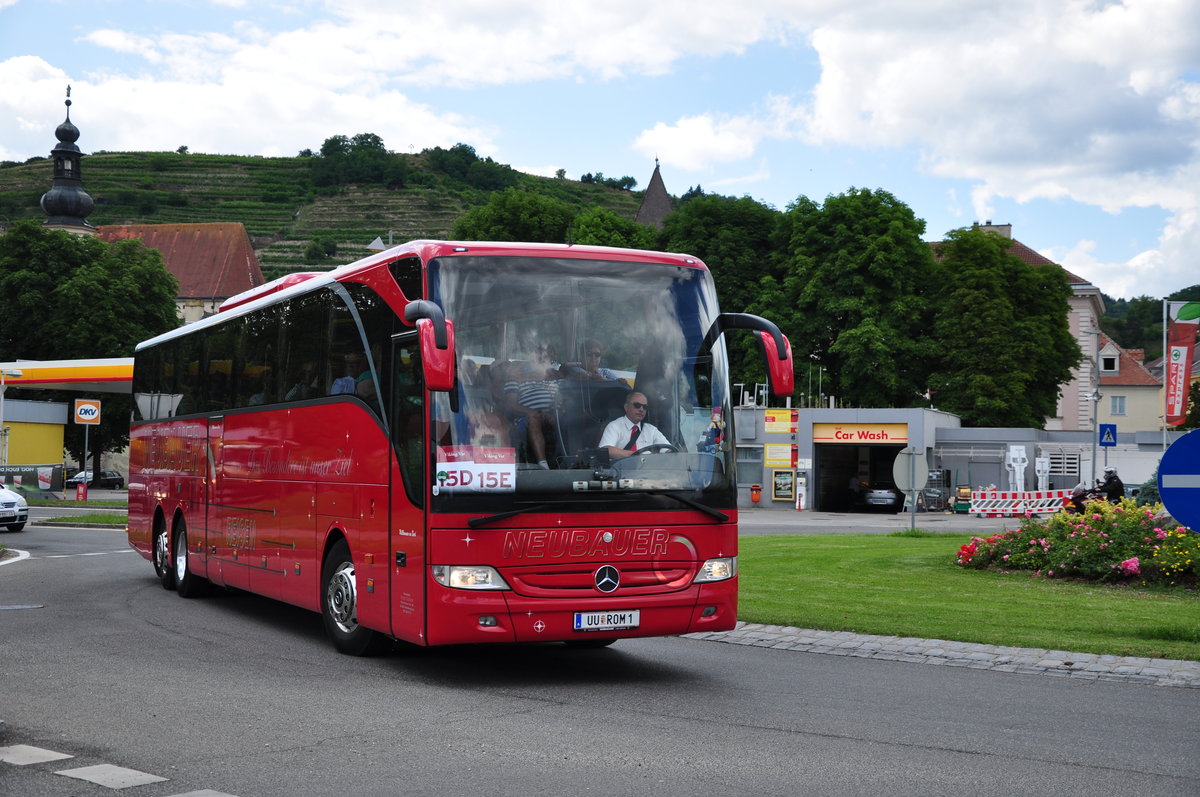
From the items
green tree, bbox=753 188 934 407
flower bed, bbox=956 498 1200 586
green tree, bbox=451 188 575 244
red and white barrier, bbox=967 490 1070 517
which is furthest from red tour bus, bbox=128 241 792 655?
green tree, bbox=451 188 575 244

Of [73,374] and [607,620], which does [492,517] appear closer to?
[607,620]

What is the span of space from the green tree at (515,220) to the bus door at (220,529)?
163 ft

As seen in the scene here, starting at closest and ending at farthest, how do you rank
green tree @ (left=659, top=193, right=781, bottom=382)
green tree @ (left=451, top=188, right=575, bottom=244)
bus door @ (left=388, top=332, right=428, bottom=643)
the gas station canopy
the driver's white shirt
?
bus door @ (left=388, top=332, right=428, bottom=643) < the driver's white shirt < the gas station canopy < green tree @ (left=659, top=193, right=781, bottom=382) < green tree @ (left=451, top=188, right=575, bottom=244)

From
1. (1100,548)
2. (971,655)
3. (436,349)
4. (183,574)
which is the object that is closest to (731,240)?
(1100,548)

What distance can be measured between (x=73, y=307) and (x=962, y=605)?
59690mm

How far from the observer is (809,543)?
26.8 metres

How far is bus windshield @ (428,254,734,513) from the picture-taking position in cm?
958

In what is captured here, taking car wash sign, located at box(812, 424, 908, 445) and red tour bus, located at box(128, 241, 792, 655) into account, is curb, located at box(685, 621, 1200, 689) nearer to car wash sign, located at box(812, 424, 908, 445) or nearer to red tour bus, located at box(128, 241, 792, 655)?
red tour bus, located at box(128, 241, 792, 655)

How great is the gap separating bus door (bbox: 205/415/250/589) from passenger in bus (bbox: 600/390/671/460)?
601 centimetres

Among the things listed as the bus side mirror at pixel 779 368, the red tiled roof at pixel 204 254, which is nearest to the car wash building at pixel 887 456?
the bus side mirror at pixel 779 368

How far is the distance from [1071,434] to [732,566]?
2061 inches

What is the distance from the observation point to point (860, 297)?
58.3 m

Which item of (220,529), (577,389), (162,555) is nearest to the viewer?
(577,389)

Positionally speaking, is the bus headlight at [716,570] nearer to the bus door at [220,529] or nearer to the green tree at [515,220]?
the bus door at [220,529]
